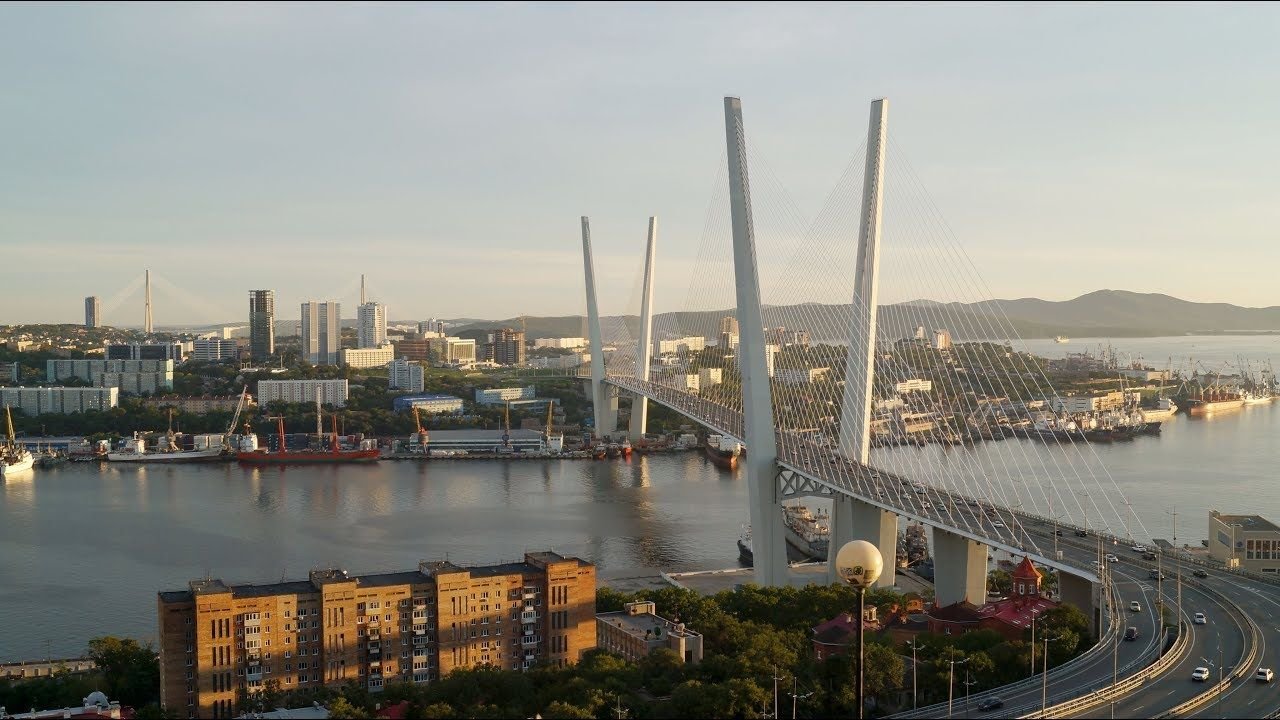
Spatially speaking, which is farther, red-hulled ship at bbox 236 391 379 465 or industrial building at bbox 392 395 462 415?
industrial building at bbox 392 395 462 415

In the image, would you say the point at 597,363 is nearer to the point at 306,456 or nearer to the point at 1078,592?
the point at 306,456

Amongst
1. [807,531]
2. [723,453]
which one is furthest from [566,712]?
[723,453]

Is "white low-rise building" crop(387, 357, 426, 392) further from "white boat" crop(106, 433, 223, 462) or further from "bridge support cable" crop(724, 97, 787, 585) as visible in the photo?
"bridge support cable" crop(724, 97, 787, 585)

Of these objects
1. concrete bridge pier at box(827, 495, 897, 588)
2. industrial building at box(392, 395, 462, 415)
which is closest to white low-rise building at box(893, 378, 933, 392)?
concrete bridge pier at box(827, 495, 897, 588)

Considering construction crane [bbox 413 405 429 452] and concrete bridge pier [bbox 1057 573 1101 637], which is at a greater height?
concrete bridge pier [bbox 1057 573 1101 637]

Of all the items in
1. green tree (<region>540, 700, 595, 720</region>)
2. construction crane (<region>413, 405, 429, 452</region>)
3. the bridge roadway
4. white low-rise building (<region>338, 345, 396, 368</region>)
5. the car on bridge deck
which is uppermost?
white low-rise building (<region>338, 345, 396, 368</region>)

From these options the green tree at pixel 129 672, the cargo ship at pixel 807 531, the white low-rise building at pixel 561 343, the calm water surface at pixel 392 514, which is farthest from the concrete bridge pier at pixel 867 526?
the white low-rise building at pixel 561 343
